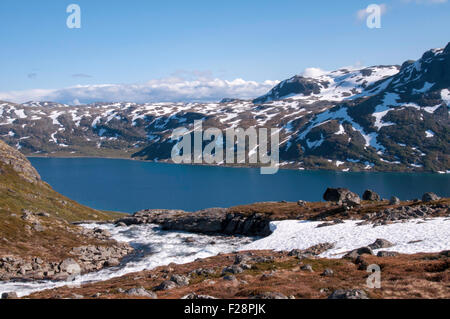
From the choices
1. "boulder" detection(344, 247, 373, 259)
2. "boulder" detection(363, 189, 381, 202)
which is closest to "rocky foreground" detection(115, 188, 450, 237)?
"boulder" detection(363, 189, 381, 202)

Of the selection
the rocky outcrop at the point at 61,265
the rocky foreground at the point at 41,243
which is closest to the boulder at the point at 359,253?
the rocky outcrop at the point at 61,265

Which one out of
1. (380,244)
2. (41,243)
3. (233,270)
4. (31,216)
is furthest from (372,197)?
(31,216)

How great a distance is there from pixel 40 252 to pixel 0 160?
182 feet

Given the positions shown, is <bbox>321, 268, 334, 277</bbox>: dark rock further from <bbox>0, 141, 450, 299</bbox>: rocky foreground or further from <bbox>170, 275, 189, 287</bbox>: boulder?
<bbox>170, 275, 189, 287</bbox>: boulder

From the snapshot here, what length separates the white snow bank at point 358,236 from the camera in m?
39.3

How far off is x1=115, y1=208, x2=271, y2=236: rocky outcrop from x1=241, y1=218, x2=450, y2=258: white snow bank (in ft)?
41.6

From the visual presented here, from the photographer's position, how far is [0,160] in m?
96.6

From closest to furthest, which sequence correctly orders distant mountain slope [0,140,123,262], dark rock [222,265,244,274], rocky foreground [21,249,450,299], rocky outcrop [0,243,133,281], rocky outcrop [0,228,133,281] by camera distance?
rocky foreground [21,249,450,299] → dark rock [222,265,244,274] → rocky outcrop [0,243,133,281] → rocky outcrop [0,228,133,281] → distant mountain slope [0,140,123,262]

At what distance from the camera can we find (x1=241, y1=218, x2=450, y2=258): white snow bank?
39.3 metres

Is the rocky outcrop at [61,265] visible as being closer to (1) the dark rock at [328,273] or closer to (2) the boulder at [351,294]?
(1) the dark rock at [328,273]

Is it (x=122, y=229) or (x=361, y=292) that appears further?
(x=122, y=229)

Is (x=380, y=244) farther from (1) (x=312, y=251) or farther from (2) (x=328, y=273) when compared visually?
(2) (x=328, y=273)
